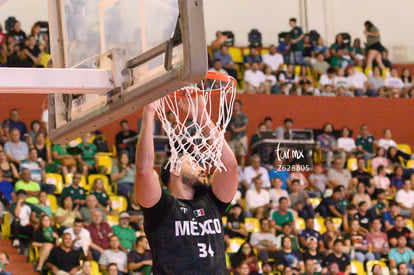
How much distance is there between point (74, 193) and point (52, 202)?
14.9 inches

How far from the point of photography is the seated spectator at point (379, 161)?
16217 millimetres

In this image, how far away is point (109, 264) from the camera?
11352mm

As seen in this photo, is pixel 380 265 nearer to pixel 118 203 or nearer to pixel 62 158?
pixel 118 203

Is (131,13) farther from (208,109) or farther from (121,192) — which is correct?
(121,192)

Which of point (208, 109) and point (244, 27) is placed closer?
point (208, 109)

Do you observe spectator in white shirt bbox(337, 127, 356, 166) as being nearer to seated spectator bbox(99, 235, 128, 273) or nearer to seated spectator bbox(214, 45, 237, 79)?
seated spectator bbox(214, 45, 237, 79)

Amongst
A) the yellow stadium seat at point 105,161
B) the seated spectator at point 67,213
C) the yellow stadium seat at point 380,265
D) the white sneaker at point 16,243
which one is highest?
the yellow stadium seat at point 105,161

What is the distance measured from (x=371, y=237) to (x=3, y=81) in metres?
10.3

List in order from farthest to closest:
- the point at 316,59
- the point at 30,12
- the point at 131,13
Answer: the point at 316,59
the point at 30,12
the point at 131,13

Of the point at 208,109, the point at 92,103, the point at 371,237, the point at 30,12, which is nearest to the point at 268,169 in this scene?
the point at 371,237

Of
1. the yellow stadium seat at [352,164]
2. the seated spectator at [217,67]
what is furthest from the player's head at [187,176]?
the seated spectator at [217,67]

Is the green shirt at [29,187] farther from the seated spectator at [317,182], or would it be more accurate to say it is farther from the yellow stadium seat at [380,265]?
the yellow stadium seat at [380,265]

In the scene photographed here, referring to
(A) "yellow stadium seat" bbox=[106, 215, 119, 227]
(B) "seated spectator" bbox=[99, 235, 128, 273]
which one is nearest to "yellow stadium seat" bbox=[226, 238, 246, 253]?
(A) "yellow stadium seat" bbox=[106, 215, 119, 227]

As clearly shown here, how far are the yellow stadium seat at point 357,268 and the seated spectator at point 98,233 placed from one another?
3.84m
